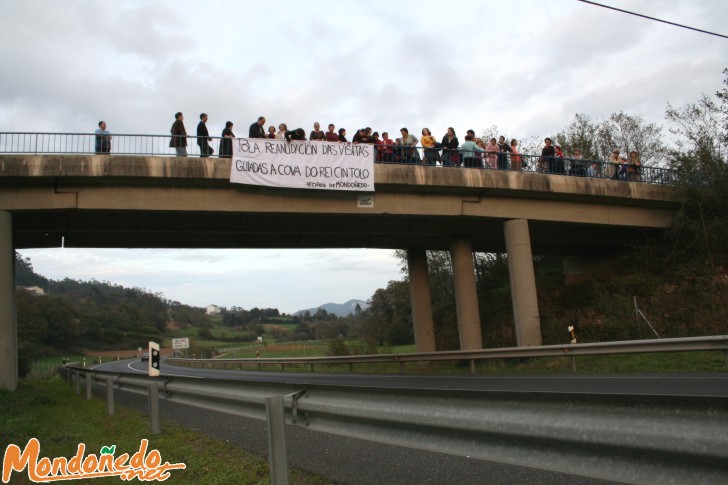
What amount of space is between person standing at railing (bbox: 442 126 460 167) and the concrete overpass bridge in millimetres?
784

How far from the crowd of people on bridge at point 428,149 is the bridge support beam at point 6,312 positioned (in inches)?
147

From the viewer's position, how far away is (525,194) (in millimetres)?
21188

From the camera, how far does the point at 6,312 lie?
677 inches

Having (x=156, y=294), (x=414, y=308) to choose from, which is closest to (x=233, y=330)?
(x=156, y=294)

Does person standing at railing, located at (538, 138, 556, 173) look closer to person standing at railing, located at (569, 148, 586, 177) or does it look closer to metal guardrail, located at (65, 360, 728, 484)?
person standing at railing, located at (569, 148, 586, 177)

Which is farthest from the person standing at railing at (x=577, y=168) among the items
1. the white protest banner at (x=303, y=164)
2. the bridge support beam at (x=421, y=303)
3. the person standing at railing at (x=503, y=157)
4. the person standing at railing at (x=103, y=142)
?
the person standing at railing at (x=103, y=142)

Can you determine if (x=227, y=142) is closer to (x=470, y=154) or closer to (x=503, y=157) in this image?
(x=470, y=154)

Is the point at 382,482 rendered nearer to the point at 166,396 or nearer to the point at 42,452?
the point at 166,396

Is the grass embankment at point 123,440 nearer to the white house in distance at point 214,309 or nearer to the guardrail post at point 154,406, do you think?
the guardrail post at point 154,406

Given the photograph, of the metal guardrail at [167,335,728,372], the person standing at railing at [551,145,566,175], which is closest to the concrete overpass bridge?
the person standing at railing at [551,145,566,175]

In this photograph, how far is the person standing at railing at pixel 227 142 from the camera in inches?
720

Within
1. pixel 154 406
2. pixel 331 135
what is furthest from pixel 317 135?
pixel 154 406

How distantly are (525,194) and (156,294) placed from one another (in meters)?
126

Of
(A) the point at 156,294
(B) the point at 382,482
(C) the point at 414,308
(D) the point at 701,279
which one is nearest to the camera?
(B) the point at 382,482
